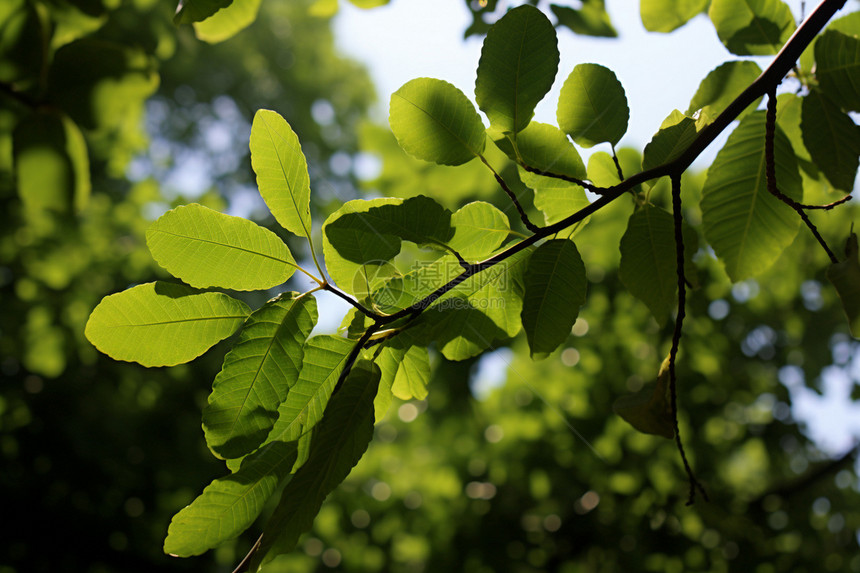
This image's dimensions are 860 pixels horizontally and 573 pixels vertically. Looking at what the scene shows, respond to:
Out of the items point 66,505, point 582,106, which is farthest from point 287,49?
point 582,106

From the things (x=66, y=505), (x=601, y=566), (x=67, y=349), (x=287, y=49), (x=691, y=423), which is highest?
(x=287, y=49)

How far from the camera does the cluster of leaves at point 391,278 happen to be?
0.76 m

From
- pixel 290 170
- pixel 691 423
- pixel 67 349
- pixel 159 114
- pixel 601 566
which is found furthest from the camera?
pixel 159 114

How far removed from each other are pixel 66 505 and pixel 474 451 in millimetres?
2910

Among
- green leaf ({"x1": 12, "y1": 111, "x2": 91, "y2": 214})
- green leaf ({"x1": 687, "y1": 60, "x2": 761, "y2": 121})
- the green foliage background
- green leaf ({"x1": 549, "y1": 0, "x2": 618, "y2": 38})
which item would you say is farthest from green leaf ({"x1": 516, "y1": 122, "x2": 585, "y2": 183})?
the green foliage background

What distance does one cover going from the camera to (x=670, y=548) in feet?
9.72

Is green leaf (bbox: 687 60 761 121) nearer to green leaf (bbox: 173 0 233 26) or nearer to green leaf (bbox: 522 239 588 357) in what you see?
green leaf (bbox: 522 239 588 357)

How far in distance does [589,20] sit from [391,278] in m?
1.18

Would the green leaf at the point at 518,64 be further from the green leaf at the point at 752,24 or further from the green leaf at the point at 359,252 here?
the green leaf at the point at 752,24

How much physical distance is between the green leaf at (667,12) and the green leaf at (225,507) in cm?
129

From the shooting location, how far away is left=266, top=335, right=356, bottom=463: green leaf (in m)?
0.79

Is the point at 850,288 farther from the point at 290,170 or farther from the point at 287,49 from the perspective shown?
the point at 287,49

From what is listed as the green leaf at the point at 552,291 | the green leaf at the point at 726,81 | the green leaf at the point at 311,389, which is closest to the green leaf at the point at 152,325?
the green leaf at the point at 311,389

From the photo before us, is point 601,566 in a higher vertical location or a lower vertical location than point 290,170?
lower
